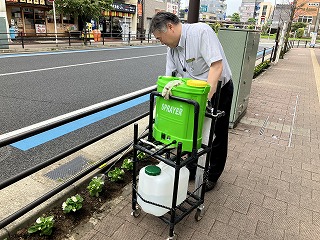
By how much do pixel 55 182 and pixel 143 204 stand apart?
3.77ft

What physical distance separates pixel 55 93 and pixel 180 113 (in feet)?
18.3

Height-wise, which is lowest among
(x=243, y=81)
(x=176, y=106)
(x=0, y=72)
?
(x=0, y=72)

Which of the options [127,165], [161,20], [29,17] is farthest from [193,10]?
[29,17]

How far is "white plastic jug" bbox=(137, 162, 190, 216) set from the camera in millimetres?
2109

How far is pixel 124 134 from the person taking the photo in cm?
424

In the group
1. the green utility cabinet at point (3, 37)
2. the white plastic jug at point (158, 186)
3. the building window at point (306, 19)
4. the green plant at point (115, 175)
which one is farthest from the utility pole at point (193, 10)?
the building window at point (306, 19)

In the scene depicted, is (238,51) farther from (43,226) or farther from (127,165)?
(43,226)

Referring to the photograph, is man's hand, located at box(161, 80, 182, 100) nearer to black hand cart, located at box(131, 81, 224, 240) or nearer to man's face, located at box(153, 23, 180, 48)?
black hand cart, located at box(131, 81, 224, 240)

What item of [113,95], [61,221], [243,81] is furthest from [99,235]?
[113,95]

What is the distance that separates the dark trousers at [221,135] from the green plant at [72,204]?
1.36m

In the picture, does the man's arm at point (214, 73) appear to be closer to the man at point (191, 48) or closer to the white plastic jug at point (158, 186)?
the man at point (191, 48)

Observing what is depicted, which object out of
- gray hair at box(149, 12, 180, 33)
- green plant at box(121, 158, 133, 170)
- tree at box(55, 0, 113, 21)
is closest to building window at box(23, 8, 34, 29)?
tree at box(55, 0, 113, 21)

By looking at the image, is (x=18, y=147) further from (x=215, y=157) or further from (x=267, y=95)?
(x=267, y=95)

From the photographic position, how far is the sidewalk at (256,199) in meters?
2.36
